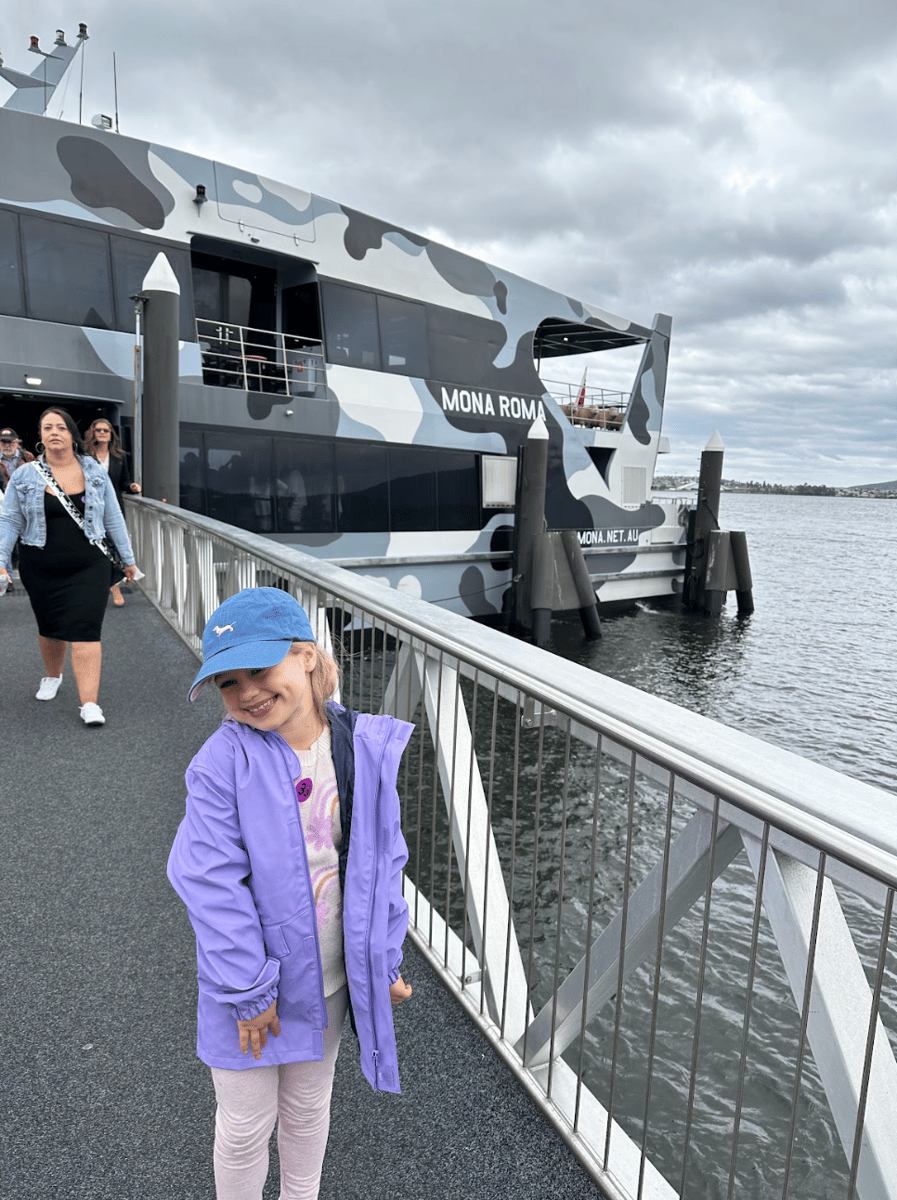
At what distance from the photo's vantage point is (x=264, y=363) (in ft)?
37.7

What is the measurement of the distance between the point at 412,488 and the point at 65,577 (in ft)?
29.6

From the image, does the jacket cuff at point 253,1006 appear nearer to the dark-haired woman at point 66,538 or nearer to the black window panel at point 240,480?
the dark-haired woman at point 66,538

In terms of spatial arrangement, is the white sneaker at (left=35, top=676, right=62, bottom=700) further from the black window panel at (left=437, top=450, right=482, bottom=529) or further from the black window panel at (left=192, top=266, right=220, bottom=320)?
the black window panel at (left=437, top=450, right=482, bottom=529)

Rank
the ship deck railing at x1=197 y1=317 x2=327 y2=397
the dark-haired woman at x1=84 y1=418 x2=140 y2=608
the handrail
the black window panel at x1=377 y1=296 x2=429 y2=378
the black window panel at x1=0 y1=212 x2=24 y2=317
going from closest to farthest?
1. the handrail
2. the dark-haired woman at x1=84 y1=418 x2=140 y2=608
3. the black window panel at x1=0 y1=212 x2=24 y2=317
4. the ship deck railing at x1=197 y1=317 x2=327 y2=397
5. the black window panel at x1=377 y1=296 x2=429 y2=378

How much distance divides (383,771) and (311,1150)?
2.50 ft

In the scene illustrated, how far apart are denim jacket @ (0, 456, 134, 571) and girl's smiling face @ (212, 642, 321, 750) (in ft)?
10.3

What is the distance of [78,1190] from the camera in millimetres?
1763

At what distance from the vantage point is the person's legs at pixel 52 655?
16.1 ft

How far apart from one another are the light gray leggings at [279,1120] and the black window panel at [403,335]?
12101 mm

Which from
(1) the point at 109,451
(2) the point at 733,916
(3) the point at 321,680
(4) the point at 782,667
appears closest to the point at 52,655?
(1) the point at 109,451

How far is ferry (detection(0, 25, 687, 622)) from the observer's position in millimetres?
9500

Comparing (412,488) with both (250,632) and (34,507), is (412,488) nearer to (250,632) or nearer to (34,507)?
(34,507)

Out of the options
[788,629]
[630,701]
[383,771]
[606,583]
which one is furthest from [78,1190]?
[788,629]

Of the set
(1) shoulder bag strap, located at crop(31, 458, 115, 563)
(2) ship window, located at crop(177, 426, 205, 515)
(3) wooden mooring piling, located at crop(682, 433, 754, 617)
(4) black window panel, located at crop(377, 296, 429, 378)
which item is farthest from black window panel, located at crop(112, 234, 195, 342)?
(3) wooden mooring piling, located at crop(682, 433, 754, 617)
